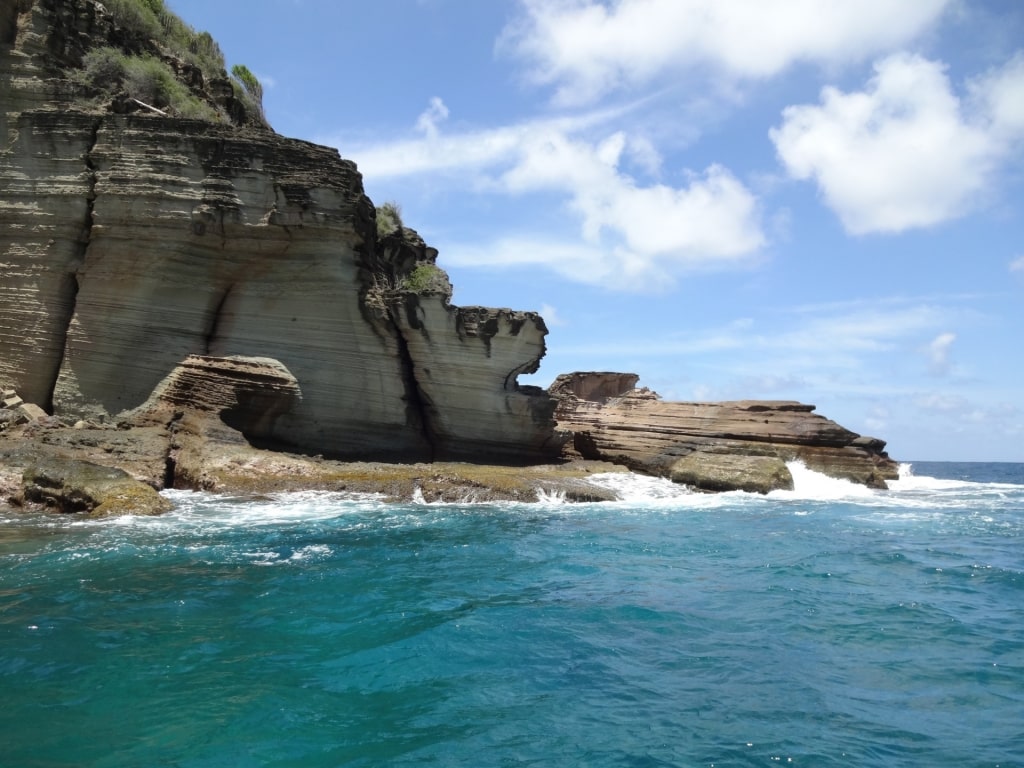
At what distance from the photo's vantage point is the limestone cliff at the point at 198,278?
59.4 ft

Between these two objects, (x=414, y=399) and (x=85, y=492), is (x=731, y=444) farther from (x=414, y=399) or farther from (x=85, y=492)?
(x=85, y=492)

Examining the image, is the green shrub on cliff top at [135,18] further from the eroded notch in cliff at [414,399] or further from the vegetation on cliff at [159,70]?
the eroded notch in cliff at [414,399]

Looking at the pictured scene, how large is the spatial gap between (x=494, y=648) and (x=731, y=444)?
54.3ft

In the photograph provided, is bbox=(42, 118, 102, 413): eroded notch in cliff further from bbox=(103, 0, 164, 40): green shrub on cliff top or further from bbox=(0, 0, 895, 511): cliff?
bbox=(103, 0, 164, 40): green shrub on cliff top

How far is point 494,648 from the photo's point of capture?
7.01 metres

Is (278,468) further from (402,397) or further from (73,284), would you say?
(73,284)

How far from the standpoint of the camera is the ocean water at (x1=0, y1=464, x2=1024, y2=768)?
509 cm

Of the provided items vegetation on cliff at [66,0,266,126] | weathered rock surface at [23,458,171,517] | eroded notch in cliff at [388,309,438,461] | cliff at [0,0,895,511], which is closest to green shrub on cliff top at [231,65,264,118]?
vegetation on cliff at [66,0,266,126]

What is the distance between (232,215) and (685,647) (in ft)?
51.9

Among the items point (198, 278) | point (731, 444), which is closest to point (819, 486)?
point (731, 444)

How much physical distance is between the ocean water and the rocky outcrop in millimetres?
8298

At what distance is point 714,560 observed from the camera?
11195 mm

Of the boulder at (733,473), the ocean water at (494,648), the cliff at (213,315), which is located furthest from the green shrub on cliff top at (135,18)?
the boulder at (733,473)

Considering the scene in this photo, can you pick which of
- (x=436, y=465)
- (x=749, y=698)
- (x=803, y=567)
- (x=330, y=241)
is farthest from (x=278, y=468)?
(x=749, y=698)
